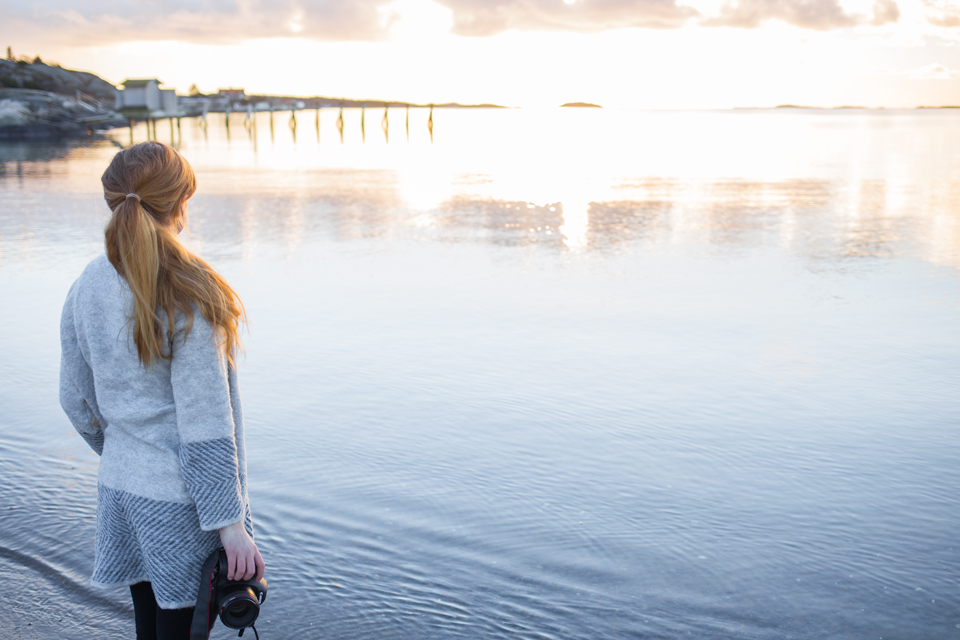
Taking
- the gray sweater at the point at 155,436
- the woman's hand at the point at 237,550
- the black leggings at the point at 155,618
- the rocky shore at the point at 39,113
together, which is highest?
the rocky shore at the point at 39,113

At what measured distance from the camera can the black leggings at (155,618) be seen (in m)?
2.08

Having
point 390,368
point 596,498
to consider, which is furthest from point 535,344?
point 596,498

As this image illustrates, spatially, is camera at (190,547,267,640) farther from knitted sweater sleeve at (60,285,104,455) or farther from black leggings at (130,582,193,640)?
knitted sweater sleeve at (60,285,104,455)

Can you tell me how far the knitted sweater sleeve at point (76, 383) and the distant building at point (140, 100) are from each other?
75.0m

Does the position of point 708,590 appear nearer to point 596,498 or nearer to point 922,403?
point 596,498

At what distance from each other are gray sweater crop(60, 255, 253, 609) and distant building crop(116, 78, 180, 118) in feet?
247

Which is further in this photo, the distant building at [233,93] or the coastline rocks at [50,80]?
the distant building at [233,93]

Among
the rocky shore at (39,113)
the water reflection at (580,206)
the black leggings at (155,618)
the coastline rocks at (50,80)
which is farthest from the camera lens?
the coastline rocks at (50,80)

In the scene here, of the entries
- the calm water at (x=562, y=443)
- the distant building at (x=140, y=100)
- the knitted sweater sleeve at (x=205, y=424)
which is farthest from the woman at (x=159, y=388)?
the distant building at (x=140, y=100)

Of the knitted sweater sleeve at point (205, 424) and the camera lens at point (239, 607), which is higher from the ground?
the knitted sweater sleeve at point (205, 424)

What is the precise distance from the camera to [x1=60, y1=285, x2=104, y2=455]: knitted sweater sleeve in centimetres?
204

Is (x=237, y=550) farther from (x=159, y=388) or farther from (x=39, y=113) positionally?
(x=39, y=113)

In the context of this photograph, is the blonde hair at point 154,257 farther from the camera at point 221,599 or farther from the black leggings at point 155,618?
the black leggings at point 155,618

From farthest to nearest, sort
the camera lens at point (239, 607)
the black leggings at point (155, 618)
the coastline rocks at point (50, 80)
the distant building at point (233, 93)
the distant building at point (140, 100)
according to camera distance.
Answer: the distant building at point (233, 93), the coastline rocks at point (50, 80), the distant building at point (140, 100), the black leggings at point (155, 618), the camera lens at point (239, 607)
